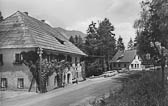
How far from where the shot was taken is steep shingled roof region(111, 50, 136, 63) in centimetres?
7155

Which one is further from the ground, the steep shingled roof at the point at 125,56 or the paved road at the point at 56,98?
the steep shingled roof at the point at 125,56

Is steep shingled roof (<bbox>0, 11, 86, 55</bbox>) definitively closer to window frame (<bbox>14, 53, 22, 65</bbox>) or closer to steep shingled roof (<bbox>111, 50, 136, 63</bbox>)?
window frame (<bbox>14, 53, 22, 65</bbox>)

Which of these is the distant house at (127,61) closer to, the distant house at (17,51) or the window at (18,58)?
the distant house at (17,51)

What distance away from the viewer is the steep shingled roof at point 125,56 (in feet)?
235

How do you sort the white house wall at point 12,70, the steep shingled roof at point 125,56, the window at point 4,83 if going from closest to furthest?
the white house wall at point 12,70, the window at point 4,83, the steep shingled roof at point 125,56

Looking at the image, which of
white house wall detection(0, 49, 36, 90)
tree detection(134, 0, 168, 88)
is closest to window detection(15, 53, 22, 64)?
white house wall detection(0, 49, 36, 90)

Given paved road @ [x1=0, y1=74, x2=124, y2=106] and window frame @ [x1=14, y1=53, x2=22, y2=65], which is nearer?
paved road @ [x1=0, y1=74, x2=124, y2=106]

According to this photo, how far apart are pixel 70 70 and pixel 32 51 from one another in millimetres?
10042

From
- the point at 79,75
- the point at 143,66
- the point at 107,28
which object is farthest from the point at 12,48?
the point at 143,66

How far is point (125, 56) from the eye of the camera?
7375cm

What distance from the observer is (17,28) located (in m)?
25.8

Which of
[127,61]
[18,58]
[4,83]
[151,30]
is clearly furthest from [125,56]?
[4,83]

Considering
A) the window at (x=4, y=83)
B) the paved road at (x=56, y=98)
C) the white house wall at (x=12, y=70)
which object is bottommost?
the paved road at (x=56, y=98)

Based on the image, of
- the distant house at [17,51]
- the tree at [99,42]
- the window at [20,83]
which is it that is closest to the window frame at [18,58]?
the distant house at [17,51]
